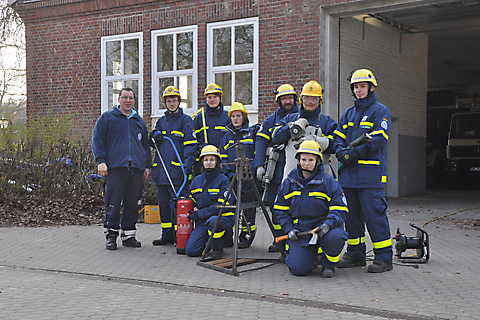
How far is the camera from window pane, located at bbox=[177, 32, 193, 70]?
14906 millimetres

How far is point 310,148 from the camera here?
667cm

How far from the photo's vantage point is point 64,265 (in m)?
7.50

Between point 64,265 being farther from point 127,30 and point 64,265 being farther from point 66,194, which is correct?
point 127,30

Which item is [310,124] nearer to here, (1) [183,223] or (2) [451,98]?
(1) [183,223]

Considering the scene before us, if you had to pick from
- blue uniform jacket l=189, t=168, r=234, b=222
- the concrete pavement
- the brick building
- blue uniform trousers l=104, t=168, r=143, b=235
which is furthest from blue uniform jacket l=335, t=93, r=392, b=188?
the brick building

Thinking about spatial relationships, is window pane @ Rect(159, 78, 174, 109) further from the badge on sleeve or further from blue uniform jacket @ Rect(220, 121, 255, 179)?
the badge on sleeve

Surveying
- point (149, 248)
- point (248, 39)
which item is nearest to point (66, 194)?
point (149, 248)

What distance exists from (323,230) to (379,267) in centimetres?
90

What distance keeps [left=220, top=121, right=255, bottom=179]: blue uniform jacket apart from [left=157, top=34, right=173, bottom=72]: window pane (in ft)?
23.9

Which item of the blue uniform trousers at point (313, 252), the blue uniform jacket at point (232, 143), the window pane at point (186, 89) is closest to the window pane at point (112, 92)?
the window pane at point (186, 89)

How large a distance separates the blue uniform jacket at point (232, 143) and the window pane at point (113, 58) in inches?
334

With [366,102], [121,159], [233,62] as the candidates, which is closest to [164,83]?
[233,62]

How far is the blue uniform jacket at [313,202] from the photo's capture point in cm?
673

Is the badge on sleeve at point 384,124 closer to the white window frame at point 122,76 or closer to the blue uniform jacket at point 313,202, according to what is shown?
the blue uniform jacket at point 313,202
